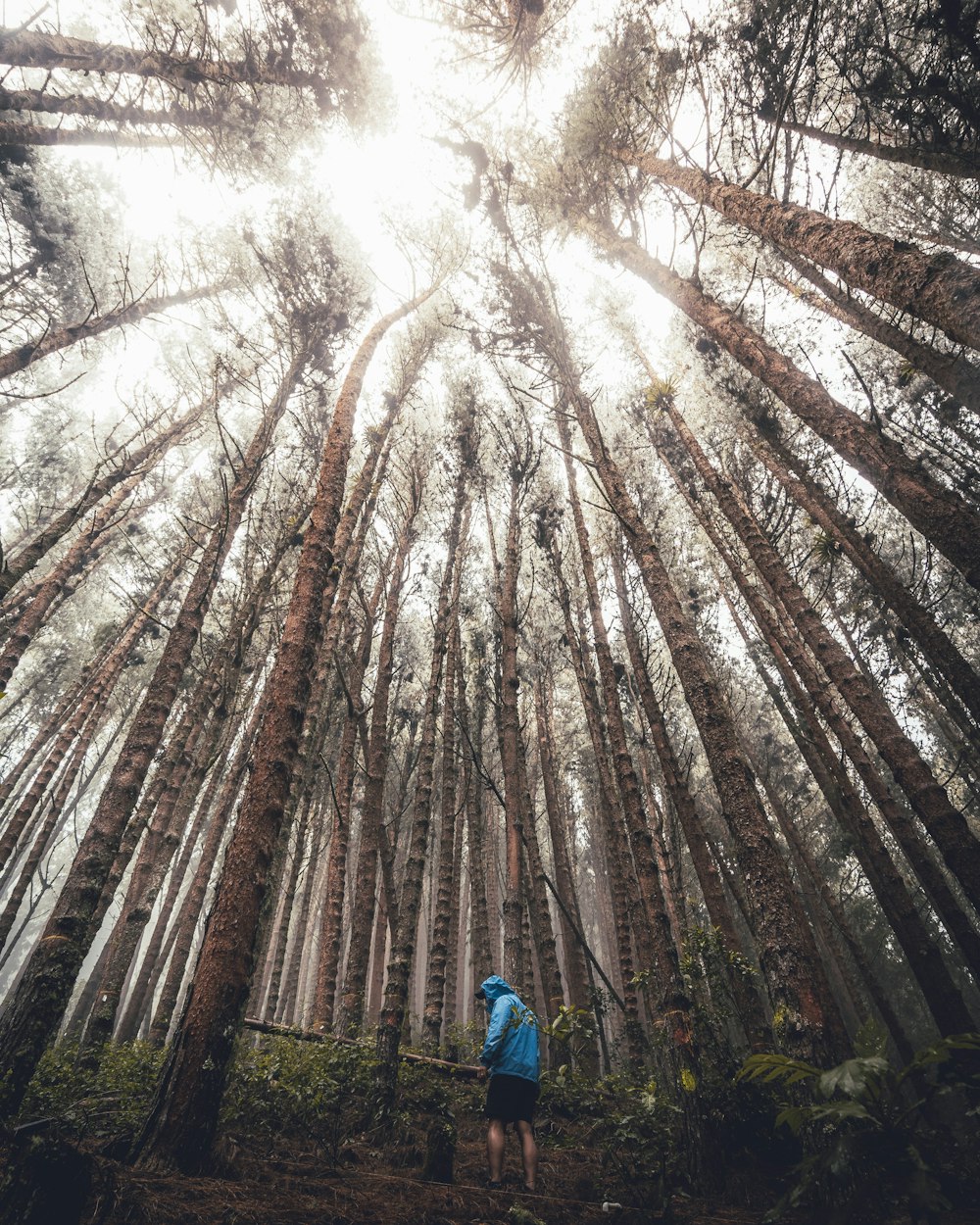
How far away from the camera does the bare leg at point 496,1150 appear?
11.4 feet

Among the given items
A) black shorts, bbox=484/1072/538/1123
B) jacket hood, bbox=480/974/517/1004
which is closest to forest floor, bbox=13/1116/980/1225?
black shorts, bbox=484/1072/538/1123

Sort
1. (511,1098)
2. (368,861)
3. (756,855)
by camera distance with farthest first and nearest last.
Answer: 1. (368,861)
2. (511,1098)
3. (756,855)

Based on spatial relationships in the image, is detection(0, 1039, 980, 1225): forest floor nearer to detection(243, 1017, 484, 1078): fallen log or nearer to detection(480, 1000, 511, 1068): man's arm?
detection(243, 1017, 484, 1078): fallen log

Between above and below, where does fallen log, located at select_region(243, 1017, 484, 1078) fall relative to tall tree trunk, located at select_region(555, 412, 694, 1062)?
below

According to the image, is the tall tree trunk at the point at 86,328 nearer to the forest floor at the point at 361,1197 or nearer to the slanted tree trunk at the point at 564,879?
the forest floor at the point at 361,1197

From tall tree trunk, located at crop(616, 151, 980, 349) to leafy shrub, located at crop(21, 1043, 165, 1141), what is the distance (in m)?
6.62

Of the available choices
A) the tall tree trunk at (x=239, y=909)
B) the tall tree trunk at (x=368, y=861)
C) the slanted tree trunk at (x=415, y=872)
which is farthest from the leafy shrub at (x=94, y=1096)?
the tall tree trunk at (x=368, y=861)

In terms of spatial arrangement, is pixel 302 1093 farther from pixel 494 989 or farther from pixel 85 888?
pixel 85 888

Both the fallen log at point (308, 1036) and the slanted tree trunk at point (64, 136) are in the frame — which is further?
the slanted tree trunk at point (64, 136)

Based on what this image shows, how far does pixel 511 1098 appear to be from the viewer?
3.86 meters

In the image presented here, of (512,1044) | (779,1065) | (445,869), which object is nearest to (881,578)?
(779,1065)

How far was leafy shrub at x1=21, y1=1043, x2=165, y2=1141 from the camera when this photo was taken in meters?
3.13

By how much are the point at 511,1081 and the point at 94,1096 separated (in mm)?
→ 3095

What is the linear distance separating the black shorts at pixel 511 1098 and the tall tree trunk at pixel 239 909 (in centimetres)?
220
